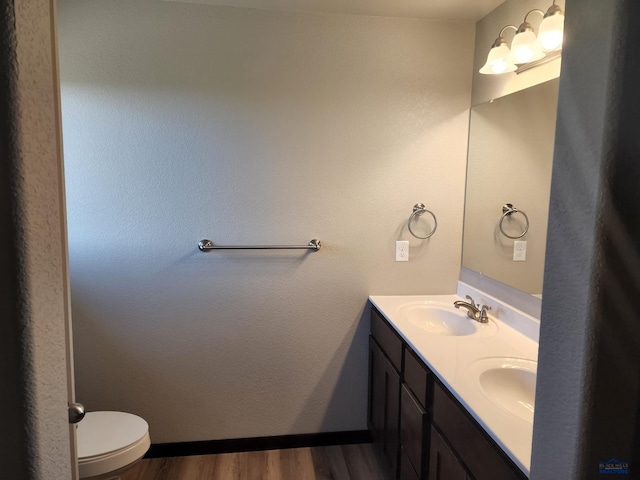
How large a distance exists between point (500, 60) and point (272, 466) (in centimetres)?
226

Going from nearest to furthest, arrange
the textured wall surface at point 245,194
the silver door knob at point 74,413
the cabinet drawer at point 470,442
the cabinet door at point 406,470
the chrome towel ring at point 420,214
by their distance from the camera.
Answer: the silver door knob at point 74,413 → the cabinet drawer at point 470,442 → the cabinet door at point 406,470 → the textured wall surface at point 245,194 → the chrome towel ring at point 420,214

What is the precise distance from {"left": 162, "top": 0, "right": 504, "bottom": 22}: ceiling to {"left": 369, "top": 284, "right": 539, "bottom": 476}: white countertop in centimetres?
142

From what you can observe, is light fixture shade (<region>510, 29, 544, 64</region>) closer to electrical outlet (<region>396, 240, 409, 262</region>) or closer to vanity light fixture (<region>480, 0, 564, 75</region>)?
vanity light fixture (<region>480, 0, 564, 75</region>)

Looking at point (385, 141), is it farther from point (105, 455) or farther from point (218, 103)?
point (105, 455)

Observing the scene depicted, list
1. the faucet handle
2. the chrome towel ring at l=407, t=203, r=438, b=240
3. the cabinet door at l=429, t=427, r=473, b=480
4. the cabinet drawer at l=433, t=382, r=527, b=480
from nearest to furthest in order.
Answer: the cabinet drawer at l=433, t=382, r=527, b=480 < the cabinet door at l=429, t=427, r=473, b=480 < the faucet handle < the chrome towel ring at l=407, t=203, r=438, b=240

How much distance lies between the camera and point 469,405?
123cm

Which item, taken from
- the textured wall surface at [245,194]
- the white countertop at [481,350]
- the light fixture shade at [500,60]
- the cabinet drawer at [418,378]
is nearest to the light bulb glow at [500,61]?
the light fixture shade at [500,60]

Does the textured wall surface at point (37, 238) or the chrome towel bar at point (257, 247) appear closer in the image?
the textured wall surface at point (37, 238)

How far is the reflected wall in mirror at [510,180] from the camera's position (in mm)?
1770

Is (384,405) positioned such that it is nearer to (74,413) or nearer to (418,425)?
(418,425)

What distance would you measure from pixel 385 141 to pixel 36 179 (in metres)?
1.88

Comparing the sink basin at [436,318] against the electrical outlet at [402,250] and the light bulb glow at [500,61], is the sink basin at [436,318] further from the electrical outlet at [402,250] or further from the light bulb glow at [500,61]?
the light bulb glow at [500,61]

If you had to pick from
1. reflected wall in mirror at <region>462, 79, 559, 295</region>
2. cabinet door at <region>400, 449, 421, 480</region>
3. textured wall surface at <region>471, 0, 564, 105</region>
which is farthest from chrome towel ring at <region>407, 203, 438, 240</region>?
cabinet door at <region>400, 449, 421, 480</region>

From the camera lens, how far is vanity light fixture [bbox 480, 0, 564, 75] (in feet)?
5.17
